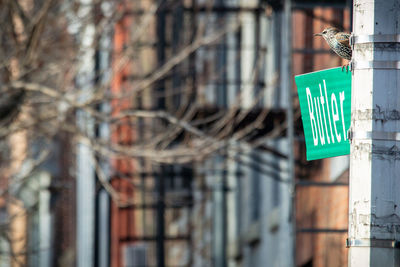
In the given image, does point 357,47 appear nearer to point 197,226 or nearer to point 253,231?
point 253,231

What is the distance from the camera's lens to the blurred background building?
12.3 m

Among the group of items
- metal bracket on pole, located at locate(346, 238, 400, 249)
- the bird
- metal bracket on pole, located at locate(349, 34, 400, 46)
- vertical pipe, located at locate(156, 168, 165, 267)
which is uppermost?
the bird

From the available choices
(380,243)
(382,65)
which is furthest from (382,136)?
(380,243)

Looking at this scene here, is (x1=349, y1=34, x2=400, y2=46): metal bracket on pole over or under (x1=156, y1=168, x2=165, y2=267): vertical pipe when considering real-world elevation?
over

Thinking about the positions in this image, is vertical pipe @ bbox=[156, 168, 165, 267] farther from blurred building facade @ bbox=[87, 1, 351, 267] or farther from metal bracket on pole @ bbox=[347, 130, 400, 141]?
metal bracket on pole @ bbox=[347, 130, 400, 141]

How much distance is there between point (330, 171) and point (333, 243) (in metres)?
1.22

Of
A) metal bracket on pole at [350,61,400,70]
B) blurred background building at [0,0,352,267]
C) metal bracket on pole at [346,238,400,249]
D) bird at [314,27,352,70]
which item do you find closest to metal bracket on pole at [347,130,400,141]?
metal bracket on pole at [350,61,400,70]

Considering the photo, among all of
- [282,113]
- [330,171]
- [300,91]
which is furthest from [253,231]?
[300,91]

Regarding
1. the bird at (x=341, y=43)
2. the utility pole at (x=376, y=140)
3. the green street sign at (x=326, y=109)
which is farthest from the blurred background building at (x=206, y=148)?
the utility pole at (x=376, y=140)

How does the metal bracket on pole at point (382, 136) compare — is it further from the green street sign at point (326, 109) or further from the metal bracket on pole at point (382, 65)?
the green street sign at point (326, 109)

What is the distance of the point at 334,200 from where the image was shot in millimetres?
11719

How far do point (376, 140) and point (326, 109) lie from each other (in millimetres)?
615

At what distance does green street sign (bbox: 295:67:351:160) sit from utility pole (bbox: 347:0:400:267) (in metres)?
0.48

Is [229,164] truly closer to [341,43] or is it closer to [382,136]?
[341,43]
